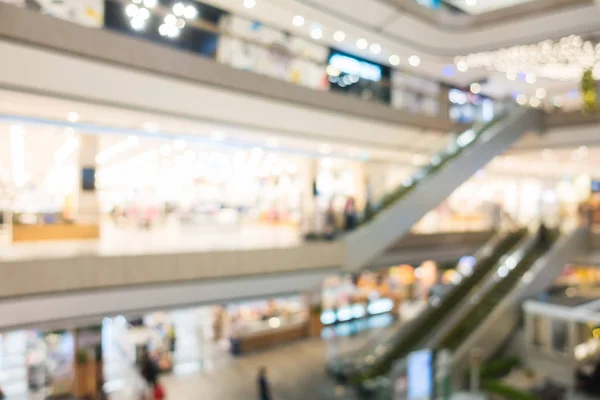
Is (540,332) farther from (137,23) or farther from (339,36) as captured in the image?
(137,23)

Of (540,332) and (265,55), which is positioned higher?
(265,55)

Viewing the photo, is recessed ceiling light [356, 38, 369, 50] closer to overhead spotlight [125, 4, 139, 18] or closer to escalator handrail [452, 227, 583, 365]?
overhead spotlight [125, 4, 139, 18]

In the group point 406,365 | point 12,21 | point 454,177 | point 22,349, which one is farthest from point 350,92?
point 22,349

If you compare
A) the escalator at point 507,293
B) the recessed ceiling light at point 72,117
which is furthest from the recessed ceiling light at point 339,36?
the escalator at point 507,293

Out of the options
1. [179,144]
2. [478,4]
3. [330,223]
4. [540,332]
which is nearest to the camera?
[330,223]

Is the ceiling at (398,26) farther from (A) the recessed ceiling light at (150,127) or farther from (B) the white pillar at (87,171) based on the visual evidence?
(B) the white pillar at (87,171)

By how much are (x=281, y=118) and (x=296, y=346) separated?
6889 mm

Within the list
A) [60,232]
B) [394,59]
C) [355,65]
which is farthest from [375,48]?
[60,232]

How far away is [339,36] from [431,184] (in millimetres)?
5227

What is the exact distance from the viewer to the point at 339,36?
12234 millimetres

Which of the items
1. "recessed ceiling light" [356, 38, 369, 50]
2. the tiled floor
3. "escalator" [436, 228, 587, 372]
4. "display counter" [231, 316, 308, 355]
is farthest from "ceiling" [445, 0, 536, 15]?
"display counter" [231, 316, 308, 355]

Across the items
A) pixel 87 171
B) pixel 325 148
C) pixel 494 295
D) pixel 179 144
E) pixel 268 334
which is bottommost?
pixel 268 334

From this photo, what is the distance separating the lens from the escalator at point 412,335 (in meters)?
10.0

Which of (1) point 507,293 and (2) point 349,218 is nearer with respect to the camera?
(2) point 349,218
